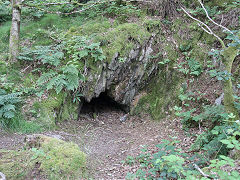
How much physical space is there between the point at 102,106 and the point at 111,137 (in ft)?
7.76

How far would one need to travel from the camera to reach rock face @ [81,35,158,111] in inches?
282

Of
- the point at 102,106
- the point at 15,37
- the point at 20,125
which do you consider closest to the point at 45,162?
the point at 20,125

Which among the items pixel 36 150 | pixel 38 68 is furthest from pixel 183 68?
pixel 36 150

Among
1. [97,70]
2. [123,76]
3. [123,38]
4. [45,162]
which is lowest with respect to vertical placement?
[45,162]

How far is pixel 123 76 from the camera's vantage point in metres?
7.81

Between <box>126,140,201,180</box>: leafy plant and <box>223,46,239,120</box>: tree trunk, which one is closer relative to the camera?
<box>126,140,201,180</box>: leafy plant

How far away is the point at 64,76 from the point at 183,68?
180 inches

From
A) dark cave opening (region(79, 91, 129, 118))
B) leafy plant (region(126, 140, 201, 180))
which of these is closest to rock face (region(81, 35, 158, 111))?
dark cave opening (region(79, 91, 129, 118))

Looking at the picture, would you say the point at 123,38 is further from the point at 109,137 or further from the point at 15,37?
the point at 15,37

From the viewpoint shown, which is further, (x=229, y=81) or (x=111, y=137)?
(x=111, y=137)

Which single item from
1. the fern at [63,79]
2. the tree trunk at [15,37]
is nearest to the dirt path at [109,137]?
the fern at [63,79]

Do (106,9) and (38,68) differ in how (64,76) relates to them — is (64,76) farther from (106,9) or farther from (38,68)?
(106,9)

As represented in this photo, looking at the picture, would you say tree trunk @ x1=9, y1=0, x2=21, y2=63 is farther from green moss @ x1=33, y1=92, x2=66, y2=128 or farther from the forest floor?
the forest floor

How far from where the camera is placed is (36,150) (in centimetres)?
402
